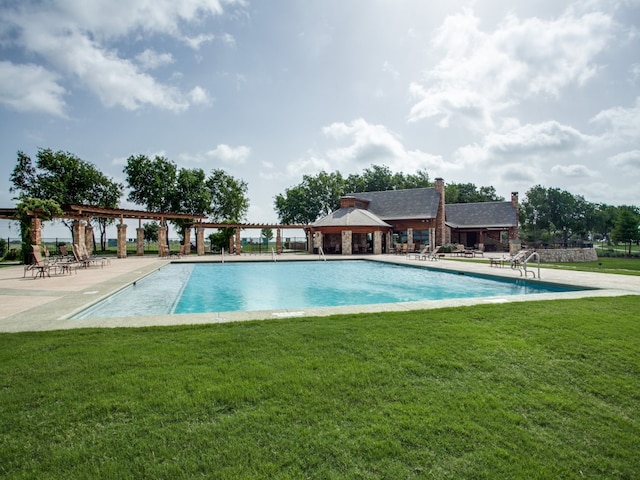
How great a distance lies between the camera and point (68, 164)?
33969mm

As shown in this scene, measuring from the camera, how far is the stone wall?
69.8ft

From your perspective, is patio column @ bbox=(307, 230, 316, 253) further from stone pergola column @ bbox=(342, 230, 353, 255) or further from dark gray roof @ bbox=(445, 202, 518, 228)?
dark gray roof @ bbox=(445, 202, 518, 228)

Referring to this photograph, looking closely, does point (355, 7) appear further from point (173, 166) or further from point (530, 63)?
point (173, 166)

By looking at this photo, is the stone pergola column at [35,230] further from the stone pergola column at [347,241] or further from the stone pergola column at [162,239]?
the stone pergola column at [347,241]

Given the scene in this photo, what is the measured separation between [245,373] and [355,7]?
45.5ft

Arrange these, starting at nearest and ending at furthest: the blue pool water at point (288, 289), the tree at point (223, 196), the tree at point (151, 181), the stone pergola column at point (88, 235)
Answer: the blue pool water at point (288, 289), the stone pergola column at point (88, 235), the tree at point (151, 181), the tree at point (223, 196)

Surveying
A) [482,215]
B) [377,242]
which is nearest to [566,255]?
[377,242]

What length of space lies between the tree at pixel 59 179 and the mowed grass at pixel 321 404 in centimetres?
3461

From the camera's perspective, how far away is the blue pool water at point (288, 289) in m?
9.55

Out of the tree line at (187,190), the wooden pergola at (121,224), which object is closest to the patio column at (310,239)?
the wooden pergola at (121,224)

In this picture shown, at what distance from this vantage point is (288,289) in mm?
13000

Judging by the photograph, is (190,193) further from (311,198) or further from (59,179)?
(311,198)

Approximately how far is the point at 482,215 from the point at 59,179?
137ft

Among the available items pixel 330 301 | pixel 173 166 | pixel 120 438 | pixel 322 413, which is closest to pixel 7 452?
pixel 120 438
